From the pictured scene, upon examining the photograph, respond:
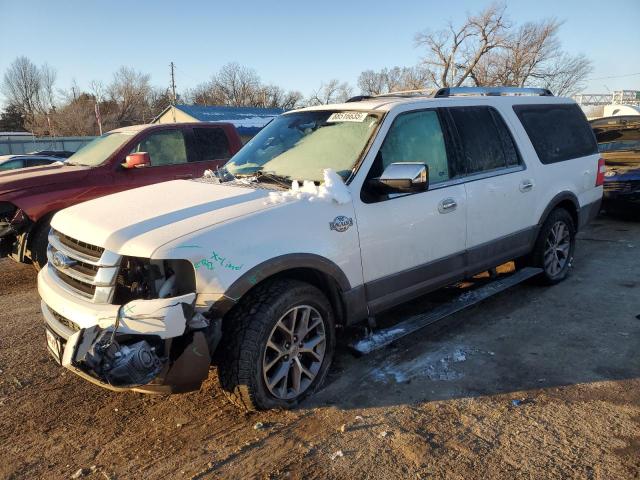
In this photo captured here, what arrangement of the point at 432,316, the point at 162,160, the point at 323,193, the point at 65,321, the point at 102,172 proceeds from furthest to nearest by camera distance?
the point at 162,160, the point at 102,172, the point at 432,316, the point at 323,193, the point at 65,321

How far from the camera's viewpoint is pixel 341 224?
3174 millimetres

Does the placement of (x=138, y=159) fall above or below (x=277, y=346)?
above

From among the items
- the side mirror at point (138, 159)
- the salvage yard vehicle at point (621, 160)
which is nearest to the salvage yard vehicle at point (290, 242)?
the side mirror at point (138, 159)

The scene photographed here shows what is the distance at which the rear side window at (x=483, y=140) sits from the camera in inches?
162

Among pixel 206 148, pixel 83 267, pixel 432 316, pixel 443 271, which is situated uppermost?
pixel 206 148

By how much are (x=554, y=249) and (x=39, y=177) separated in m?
6.09

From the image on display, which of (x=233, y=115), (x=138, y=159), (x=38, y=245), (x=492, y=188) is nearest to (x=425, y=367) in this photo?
(x=492, y=188)

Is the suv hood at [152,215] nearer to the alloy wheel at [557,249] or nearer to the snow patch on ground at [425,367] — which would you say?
the snow patch on ground at [425,367]

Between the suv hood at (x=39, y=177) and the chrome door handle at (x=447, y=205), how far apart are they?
4.74m

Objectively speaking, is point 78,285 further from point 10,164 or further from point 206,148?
point 10,164

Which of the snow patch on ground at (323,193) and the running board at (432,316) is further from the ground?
the snow patch on ground at (323,193)

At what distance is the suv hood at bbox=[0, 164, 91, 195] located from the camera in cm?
570

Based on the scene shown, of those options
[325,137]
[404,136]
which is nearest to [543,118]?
[404,136]

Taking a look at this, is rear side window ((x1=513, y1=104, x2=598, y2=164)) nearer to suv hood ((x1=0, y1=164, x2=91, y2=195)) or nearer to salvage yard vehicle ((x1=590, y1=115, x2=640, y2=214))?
salvage yard vehicle ((x1=590, y1=115, x2=640, y2=214))
